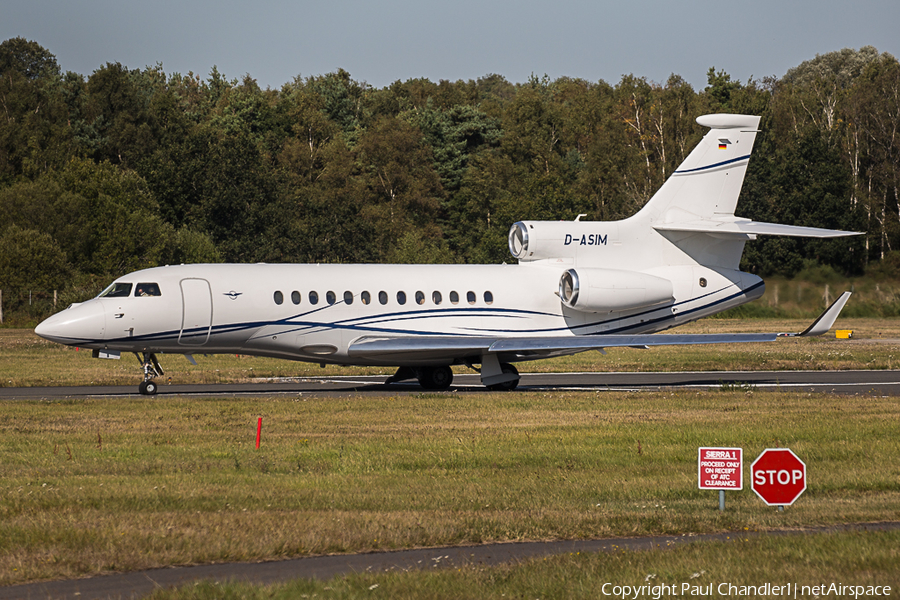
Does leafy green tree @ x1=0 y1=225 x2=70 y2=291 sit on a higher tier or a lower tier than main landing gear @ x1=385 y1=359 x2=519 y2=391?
higher

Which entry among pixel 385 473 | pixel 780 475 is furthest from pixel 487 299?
pixel 780 475

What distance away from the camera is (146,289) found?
2652 cm

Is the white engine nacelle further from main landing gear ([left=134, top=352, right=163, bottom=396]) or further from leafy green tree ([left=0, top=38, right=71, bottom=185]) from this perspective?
leafy green tree ([left=0, top=38, right=71, bottom=185])

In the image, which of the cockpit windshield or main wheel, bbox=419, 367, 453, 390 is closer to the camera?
the cockpit windshield

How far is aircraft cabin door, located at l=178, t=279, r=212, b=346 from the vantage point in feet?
86.9

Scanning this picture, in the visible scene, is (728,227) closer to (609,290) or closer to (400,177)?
(609,290)

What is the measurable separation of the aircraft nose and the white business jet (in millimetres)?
29

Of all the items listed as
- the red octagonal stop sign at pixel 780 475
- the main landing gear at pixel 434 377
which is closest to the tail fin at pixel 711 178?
the main landing gear at pixel 434 377

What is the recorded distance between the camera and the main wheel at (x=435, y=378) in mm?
29977

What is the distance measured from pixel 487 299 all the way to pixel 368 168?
2644 inches

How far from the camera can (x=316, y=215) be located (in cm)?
8188

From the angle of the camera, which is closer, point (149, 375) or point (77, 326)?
point (77, 326)

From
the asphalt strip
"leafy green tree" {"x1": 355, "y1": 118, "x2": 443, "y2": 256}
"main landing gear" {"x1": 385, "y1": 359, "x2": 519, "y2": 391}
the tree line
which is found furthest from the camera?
"leafy green tree" {"x1": 355, "y1": 118, "x2": 443, "y2": 256}

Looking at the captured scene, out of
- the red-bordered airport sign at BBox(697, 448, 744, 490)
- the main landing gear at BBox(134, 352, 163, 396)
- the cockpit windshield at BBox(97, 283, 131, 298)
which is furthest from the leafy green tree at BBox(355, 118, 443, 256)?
the red-bordered airport sign at BBox(697, 448, 744, 490)
